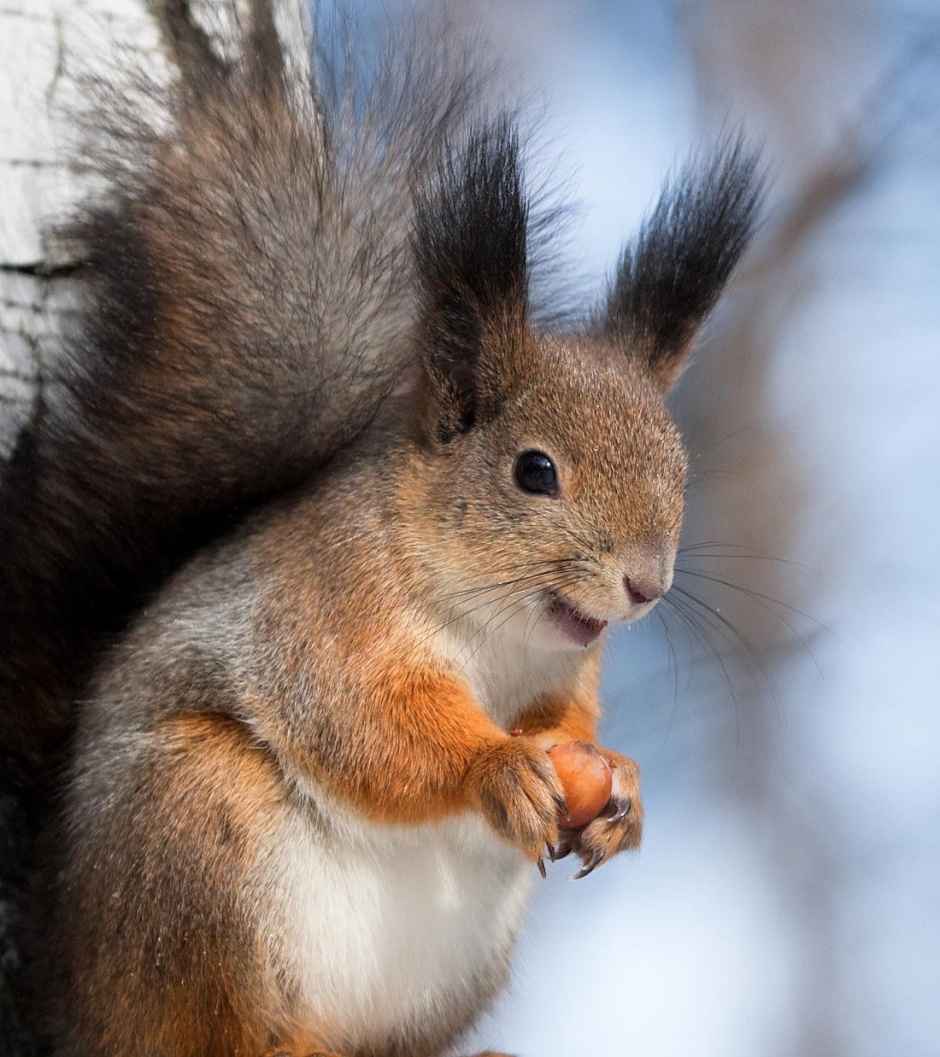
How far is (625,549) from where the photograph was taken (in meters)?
1.52

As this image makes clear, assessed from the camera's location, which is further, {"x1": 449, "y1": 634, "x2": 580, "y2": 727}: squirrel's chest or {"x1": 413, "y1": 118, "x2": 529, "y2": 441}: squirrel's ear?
{"x1": 449, "y1": 634, "x2": 580, "y2": 727}: squirrel's chest

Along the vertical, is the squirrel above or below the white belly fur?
above

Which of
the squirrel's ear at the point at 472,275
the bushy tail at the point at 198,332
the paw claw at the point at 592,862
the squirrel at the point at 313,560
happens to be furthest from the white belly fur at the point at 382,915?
the squirrel's ear at the point at 472,275

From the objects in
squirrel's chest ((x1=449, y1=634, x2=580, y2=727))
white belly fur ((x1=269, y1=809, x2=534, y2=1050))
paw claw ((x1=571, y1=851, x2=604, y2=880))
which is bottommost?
white belly fur ((x1=269, y1=809, x2=534, y2=1050))

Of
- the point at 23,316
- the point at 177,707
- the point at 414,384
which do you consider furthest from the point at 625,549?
the point at 23,316

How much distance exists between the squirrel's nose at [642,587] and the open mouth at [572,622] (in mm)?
70

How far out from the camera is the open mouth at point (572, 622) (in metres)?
1.55

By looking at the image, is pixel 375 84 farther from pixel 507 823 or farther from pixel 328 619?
pixel 507 823

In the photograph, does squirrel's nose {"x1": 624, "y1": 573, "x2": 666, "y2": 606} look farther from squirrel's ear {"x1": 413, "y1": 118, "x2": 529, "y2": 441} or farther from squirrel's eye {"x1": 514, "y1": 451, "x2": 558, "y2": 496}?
squirrel's ear {"x1": 413, "y1": 118, "x2": 529, "y2": 441}

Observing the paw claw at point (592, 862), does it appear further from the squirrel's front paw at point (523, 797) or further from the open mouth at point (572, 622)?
the open mouth at point (572, 622)

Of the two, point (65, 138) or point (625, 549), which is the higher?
point (65, 138)

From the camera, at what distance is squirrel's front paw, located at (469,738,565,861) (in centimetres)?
145

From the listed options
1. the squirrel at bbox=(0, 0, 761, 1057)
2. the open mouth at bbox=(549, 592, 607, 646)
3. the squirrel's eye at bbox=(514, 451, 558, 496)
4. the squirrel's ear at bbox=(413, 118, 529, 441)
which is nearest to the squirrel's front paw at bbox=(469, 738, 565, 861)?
the squirrel at bbox=(0, 0, 761, 1057)

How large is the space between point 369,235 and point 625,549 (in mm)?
603
